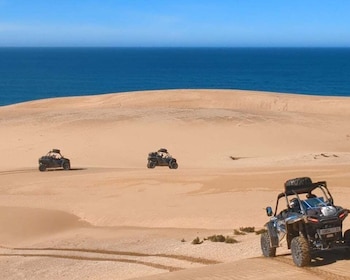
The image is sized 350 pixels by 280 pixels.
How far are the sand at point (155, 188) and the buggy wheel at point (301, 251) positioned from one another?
0.16 metres

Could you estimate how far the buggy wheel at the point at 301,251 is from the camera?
11859mm

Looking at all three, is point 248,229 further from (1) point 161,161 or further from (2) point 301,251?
(1) point 161,161

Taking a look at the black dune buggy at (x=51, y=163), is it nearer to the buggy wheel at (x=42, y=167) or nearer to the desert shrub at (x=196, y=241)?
the buggy wheel at (x=42, y=167)

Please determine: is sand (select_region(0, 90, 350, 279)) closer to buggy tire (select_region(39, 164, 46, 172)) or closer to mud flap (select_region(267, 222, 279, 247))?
mud flap (select_region(267, 222, 279, 247))

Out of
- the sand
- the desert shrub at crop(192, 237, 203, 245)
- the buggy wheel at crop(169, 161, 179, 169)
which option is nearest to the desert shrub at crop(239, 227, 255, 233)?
the sand

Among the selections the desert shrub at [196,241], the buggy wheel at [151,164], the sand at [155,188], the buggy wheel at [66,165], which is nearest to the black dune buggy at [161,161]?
the buggy wheel at [151,164]

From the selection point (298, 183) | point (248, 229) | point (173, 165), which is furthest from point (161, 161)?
point (298, 183)

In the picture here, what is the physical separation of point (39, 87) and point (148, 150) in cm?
7788

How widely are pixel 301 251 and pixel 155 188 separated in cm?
1222

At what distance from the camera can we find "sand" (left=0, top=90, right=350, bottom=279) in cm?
1486

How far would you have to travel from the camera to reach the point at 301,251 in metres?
11.9

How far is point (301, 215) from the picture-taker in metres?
12.1

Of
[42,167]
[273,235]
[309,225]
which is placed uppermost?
[42,167]

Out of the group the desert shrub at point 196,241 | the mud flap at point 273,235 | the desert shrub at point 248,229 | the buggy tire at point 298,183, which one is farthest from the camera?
the desert shrub at point 248,229
